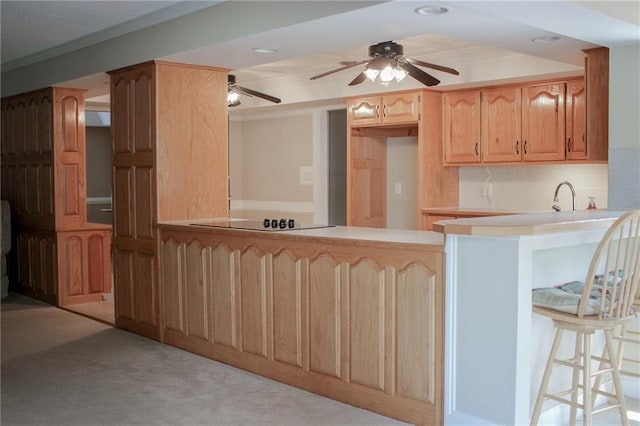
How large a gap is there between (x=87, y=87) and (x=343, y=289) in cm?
380

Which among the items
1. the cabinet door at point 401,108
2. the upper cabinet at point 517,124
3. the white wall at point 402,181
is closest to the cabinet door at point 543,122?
the upper cabinet at point 517,124

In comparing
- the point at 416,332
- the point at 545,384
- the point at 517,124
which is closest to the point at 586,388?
the point at 545,384

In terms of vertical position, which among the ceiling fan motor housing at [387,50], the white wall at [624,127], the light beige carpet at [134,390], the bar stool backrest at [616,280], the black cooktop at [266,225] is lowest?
the light beige carpet at [134,390]

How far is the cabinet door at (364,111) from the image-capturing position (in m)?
6.90

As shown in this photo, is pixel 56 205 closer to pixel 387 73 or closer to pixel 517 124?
pixel 387 73

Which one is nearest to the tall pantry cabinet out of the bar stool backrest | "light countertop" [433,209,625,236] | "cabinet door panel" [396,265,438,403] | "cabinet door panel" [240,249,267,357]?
"cabinet door panel" [240,249,267,357]

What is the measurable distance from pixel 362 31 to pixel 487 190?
11.5ft

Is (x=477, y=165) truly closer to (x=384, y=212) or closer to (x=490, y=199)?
(x=490, y=199)

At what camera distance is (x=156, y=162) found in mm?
4816

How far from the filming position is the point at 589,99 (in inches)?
171

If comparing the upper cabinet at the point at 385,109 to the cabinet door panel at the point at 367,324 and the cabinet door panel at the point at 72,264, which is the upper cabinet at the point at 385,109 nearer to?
the cabinet door panel at the point at 72,264

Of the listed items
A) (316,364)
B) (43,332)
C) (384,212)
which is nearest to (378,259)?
(316,364)

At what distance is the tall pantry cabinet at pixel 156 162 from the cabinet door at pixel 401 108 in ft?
7.02

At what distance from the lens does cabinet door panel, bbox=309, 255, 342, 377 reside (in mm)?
3564
